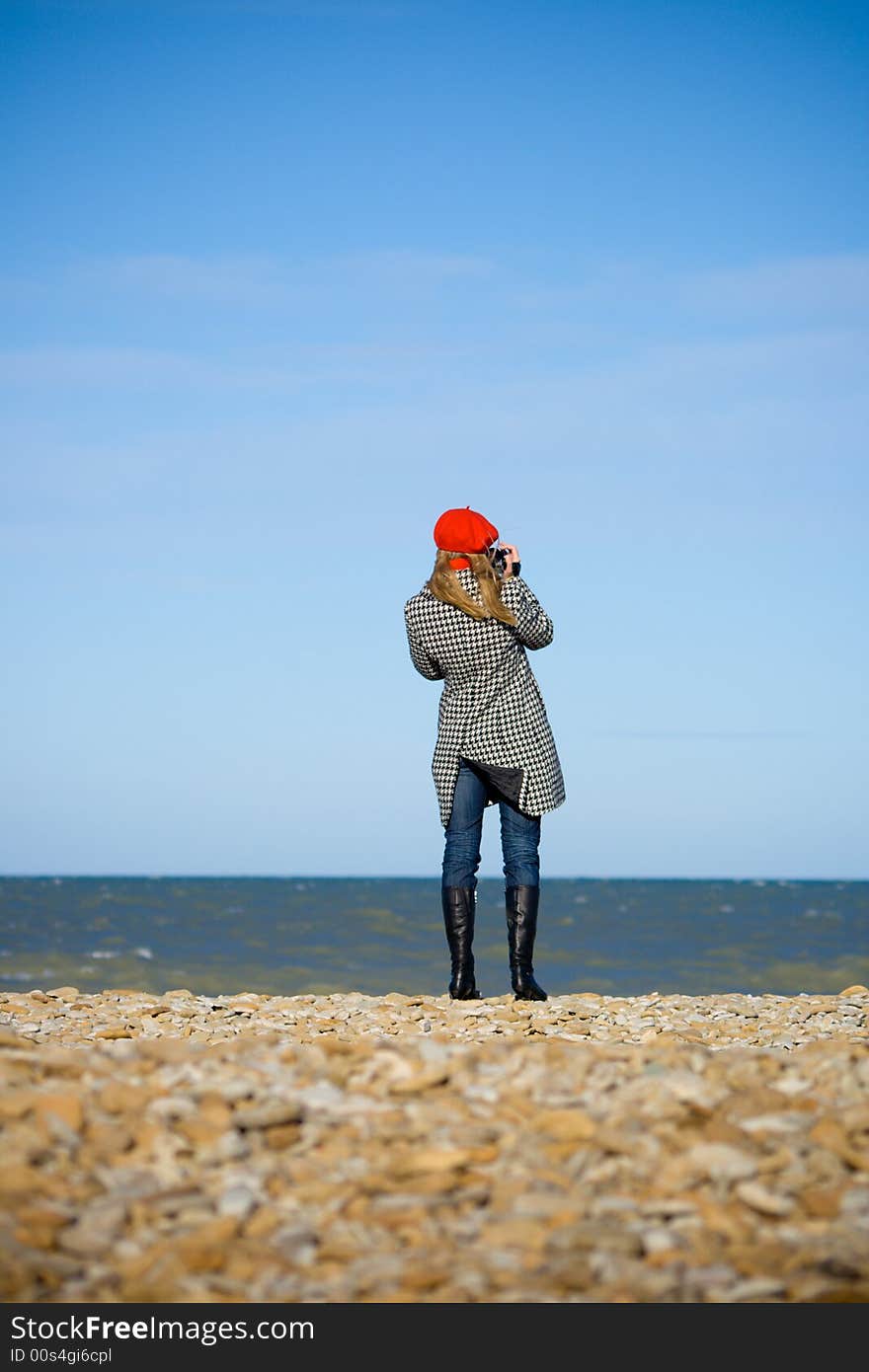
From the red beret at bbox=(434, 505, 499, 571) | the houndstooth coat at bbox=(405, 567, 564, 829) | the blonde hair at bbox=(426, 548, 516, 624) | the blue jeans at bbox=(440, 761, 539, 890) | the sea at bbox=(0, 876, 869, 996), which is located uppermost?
the red beret at bbox=(434, 505, 499, 571)

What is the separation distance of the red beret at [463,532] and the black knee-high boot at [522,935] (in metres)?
1.52

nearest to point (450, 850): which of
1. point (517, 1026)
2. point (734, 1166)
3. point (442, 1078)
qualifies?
point (517, 1026)

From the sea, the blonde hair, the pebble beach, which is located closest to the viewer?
the pebble beach

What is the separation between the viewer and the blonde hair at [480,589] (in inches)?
238

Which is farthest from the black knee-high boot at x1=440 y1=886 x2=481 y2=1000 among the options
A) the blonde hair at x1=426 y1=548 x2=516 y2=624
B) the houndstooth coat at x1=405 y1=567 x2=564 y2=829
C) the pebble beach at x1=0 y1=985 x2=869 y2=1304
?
the pebble beach at x1=0 y1=985 x2=869 y2=1304

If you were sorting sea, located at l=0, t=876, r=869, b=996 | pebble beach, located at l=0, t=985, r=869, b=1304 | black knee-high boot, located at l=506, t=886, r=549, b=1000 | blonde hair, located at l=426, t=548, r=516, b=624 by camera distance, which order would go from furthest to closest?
sea, located at l=0, t=876, r=869, b=996 < black knee-high boot, located at l=506, t=886, r=549, b=1000 < blonde hair, located at l=426, t=548, r=516, b=624 < pebble beach, located at l=0, t=985, r=869, b=1304

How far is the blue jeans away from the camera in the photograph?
617cm

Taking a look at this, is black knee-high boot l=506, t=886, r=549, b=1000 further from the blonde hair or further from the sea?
the sea

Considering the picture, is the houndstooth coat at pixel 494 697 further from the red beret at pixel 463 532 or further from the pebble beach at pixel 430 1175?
the pebble beach at pixel 430 1175

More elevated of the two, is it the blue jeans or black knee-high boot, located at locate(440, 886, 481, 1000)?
the blue jeans

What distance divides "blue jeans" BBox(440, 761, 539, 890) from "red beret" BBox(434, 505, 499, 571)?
98cm

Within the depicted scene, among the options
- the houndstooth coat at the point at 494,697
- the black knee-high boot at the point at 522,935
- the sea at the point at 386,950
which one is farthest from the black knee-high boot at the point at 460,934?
the sea at the point at 386,950

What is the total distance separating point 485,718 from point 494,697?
105 millimetres
